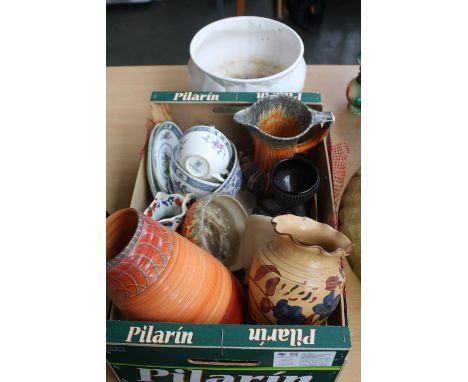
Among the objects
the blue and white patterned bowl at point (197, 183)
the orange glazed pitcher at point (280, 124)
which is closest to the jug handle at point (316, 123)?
the orange glazed pitcher at point (280, 124)

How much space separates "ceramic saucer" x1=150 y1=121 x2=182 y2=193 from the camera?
636 millimetres

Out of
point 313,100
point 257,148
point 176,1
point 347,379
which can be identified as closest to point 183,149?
point 257,148

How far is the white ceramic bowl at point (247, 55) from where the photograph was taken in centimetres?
69

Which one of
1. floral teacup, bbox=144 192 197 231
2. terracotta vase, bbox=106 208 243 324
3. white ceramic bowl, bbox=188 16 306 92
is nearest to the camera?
terracotta vase, bbox=106 208 243 324

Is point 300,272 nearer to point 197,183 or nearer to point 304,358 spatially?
point 304,358

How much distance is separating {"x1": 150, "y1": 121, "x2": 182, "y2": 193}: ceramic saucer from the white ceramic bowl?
10 centimetres

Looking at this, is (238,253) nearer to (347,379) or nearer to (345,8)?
(347,379)

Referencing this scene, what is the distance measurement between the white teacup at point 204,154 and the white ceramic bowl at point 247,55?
0.13 metres

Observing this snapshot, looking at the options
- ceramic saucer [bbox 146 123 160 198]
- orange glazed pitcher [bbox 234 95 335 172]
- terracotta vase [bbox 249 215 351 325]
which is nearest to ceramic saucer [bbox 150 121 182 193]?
ceramic saucer [bbox 146 123 160 198]

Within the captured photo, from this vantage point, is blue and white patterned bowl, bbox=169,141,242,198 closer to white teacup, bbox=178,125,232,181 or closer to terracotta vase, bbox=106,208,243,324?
white teacup, bbox=178,125,232,181

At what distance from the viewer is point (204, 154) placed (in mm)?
593

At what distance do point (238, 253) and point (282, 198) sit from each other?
0.12 meters

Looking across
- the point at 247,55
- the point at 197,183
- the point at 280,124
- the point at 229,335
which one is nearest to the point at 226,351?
the point at 229,335

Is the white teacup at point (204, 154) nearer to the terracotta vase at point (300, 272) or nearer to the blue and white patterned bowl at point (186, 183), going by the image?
the blue and white patterned bowl at point (186, 183)
